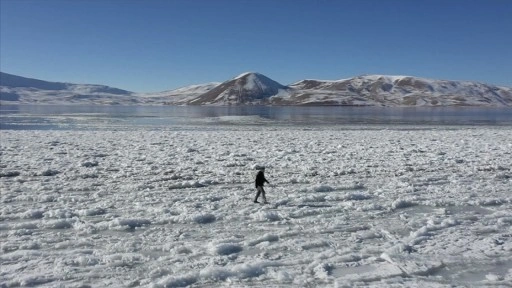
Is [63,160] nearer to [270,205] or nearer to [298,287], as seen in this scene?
[270,205]

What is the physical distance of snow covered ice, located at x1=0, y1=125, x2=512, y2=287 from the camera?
766cm

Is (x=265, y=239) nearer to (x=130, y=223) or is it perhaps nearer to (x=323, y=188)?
(x=130, y=223)

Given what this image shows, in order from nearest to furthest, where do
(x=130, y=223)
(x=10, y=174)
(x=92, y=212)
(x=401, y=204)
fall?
Answer: (x=130, y=223) < (x=92, y=212) < (x=401, y=204) < (x=10, y=174)

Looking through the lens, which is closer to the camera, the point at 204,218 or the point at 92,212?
the point at 204,218

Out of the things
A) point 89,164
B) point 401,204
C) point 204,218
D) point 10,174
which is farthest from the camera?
point 89,164

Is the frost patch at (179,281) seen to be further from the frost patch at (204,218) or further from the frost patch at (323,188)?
the frost patch at (323,188)

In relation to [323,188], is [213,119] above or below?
above

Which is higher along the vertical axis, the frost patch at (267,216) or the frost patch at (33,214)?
the frost patch at (267,216)

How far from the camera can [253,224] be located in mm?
10680

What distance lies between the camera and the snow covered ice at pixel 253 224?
302 inches

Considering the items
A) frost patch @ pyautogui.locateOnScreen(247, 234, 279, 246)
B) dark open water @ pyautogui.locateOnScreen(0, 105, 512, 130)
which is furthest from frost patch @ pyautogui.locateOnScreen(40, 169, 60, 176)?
dark open water @ pyautogui.locateOnScreen(0, 105, 512, 130)

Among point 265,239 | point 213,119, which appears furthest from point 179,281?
point 213,119

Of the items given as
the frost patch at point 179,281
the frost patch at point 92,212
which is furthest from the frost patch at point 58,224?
the frost patch at point 179,281

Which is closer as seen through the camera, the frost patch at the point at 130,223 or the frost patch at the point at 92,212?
the frost patch at the point at 130,223
